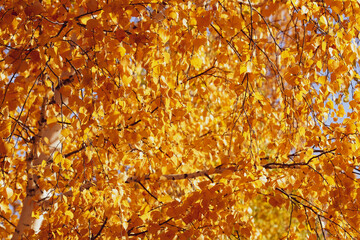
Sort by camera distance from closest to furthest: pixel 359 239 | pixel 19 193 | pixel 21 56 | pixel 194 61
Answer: pixel 21 56 < pixel 359 239 < pixel 194 61 < pixel 19 193

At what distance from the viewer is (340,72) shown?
6.17ft

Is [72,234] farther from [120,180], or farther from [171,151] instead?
[171,151]

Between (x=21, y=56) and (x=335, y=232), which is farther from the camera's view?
(x=335, y=232)

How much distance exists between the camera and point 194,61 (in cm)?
227

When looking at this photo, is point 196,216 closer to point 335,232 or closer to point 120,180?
point 120,180

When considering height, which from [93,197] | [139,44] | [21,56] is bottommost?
[93,197]

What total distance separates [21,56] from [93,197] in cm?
92

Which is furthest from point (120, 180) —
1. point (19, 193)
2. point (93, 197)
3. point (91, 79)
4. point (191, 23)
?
point (19, 193)

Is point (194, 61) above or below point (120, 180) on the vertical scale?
above

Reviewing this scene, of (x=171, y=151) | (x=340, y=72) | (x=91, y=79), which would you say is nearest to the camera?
(x=91, y=79)

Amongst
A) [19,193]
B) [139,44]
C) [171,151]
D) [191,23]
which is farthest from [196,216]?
[19,193]

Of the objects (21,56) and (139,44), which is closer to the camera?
(21,56)

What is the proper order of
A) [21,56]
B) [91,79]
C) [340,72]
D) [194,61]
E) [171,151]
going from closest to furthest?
[21,56] < [91,79] < [340,72] < [194,61] < [171,151]

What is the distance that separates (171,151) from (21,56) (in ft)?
3.87
